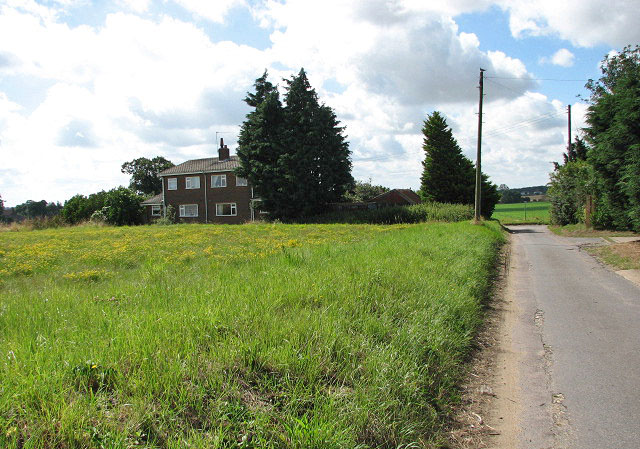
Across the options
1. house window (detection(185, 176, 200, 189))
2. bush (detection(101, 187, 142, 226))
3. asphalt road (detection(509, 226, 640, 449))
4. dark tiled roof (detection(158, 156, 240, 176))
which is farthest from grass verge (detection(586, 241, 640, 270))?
bush (detection(101, 187, 142, 226))

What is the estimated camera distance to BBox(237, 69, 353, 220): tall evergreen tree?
37125 mm

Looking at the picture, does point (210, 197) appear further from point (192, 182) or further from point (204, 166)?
point (204, 166)

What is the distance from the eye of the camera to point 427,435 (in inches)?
140

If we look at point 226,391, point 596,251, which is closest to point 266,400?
point 226,391

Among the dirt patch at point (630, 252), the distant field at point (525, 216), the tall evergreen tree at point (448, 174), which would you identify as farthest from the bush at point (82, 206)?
the dirt patch at point (630, 252)

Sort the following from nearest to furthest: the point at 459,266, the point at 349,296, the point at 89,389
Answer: the point at 89,389 → the point at 349,296 → the point at 459,266

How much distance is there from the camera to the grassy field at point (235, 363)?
9.43ft

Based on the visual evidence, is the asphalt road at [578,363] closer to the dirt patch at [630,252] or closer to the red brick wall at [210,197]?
the dirt patch at [630,252]

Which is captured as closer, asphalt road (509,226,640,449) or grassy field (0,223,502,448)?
grassy field (0,223,502,448)

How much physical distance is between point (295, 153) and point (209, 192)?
17639 millimetres

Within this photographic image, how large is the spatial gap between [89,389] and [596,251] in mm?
18178

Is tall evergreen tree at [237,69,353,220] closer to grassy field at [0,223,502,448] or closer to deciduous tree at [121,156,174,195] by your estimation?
grassy field at [0,223,502,448]

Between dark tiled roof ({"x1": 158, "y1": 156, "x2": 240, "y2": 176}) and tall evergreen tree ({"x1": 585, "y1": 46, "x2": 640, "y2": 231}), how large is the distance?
3700 centimetres

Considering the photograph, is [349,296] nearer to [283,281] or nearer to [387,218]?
[283,281]
